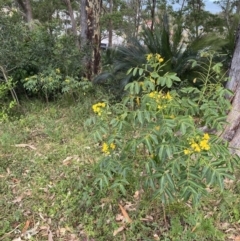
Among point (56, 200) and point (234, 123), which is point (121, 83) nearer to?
point (234, 123)

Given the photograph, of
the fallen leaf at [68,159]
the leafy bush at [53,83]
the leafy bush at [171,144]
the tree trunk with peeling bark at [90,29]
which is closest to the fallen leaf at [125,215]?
the leafy bush at [171,144]

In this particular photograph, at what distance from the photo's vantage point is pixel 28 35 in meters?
3.91

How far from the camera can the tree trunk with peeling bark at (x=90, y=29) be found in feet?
14.0

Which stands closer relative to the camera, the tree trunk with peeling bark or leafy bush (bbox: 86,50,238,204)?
leafy bush (bbox: 86,50,238,204)

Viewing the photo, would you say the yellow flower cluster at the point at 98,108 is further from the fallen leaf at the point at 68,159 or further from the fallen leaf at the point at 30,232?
the fallen leaf at the point at 68,159

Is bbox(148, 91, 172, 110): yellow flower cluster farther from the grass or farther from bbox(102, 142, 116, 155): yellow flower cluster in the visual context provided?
the grass

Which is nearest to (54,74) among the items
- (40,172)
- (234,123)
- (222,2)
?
(40,172)

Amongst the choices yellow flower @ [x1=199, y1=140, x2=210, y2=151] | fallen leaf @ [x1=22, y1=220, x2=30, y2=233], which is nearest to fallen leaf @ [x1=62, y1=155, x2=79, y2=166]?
fallen leaf @ [x1=22, y1=220, x2=30, y2=233]

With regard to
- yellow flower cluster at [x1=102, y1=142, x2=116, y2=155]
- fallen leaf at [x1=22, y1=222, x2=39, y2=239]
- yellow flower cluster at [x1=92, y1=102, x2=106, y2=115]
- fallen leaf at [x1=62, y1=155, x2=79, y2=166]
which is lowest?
fallen leaf at [x1=22, y1=222, x2=39, y2=239]

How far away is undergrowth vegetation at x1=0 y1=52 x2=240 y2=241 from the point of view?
1412mm

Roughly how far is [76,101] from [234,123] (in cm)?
213

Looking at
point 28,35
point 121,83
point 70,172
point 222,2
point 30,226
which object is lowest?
point 30,226

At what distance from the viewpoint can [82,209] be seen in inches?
76.5

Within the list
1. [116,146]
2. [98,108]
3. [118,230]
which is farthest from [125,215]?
[98,108]
